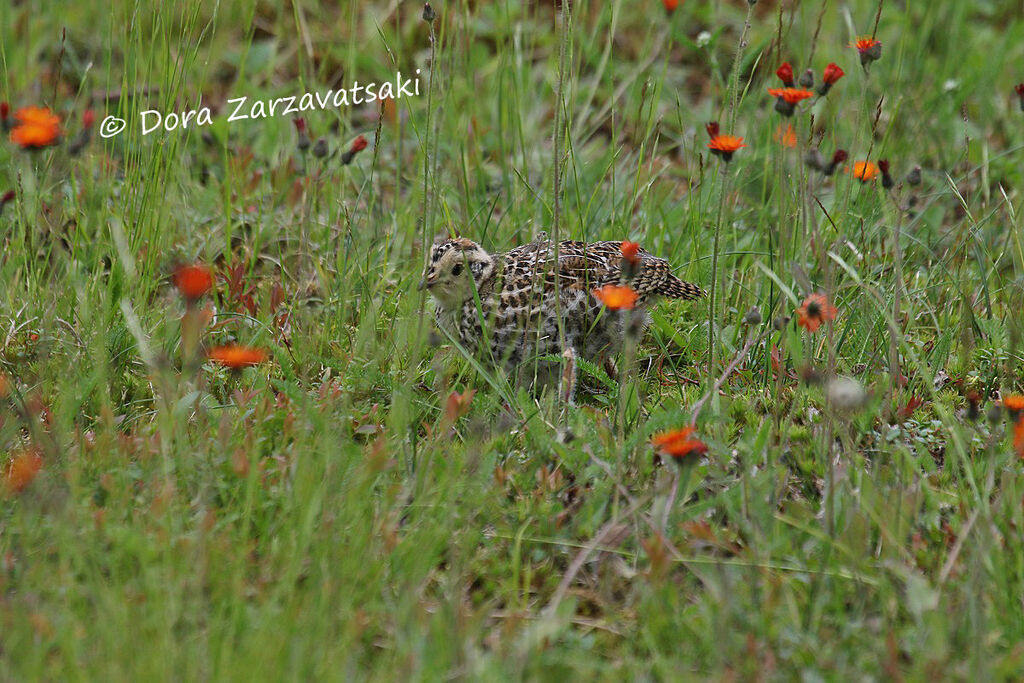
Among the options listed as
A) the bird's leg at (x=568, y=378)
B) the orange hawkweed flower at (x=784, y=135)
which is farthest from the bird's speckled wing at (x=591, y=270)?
the orange hawkweed flower at (x=784, y=135)

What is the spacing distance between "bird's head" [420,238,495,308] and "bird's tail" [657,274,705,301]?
58 cm

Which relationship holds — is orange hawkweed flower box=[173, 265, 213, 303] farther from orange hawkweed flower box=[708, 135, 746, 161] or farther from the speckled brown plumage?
the speckled brown plumage

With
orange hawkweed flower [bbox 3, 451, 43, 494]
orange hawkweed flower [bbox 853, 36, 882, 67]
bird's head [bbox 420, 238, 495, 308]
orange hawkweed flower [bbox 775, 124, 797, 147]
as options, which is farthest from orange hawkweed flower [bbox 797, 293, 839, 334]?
orange hawkweed flower [bbox 3, 451, 43, 494]

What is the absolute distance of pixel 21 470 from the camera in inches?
101

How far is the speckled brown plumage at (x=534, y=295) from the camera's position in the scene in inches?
147

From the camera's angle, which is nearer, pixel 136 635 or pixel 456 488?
pixel 136 635

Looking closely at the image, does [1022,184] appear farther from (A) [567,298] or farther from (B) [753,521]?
(B) [753,521]

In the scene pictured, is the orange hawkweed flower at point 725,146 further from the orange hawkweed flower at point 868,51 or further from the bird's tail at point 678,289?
the bird's tail at point 678,289

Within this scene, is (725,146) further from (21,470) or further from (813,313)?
(21,470)

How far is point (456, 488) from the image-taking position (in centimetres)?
278

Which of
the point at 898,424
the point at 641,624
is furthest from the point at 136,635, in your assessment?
the point at 898,424

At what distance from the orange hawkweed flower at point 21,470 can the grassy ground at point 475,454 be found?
22 mm

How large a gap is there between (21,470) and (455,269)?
164 cm

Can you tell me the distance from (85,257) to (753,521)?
2.49 metres
